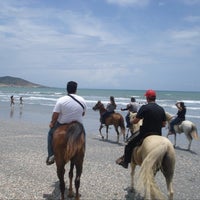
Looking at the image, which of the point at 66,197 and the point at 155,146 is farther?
the point at 66,197

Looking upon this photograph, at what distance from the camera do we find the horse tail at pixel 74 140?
20.8ft

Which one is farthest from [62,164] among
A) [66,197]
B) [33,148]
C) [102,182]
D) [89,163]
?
[33,148]

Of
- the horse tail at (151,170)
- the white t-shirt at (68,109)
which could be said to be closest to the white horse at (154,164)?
the horse tail at (151,170)

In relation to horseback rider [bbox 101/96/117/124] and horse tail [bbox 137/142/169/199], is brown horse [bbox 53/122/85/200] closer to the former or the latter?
horse tail [bbox 137/142/169/199]

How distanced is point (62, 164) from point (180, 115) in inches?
375

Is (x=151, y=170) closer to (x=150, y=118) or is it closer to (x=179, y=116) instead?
(x=150, y=118)

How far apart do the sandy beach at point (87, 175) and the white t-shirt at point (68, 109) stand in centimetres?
A: 171

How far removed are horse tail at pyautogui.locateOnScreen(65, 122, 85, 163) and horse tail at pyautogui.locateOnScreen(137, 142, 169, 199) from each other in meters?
1.30

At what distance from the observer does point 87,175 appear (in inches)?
340

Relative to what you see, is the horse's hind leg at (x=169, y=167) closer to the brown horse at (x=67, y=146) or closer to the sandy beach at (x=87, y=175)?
the sandy beach at (x=87, y=175)

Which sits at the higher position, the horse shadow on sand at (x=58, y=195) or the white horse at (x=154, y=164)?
the white horse at (x=154, y=164)

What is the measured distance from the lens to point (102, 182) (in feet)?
26.5

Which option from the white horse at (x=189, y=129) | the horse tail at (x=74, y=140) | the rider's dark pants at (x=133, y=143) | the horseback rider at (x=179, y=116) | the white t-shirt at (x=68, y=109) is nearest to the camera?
the horse tail at (x=74, y=140)

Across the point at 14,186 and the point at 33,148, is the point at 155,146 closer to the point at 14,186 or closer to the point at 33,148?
the point at 14,186
